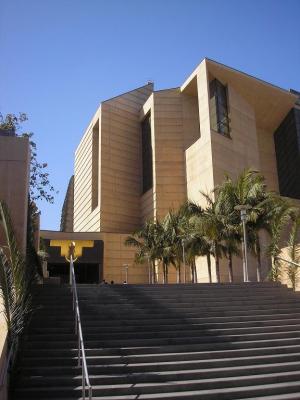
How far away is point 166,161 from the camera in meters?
47.6

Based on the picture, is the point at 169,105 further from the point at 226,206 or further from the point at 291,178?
the point at 226,206

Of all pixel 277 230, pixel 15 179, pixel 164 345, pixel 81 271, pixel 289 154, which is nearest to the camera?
pixel 164 345

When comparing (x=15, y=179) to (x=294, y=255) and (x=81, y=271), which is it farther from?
(x=81, y=271)

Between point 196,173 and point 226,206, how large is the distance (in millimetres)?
20811

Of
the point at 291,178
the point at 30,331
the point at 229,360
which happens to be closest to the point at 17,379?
the point at 30,331

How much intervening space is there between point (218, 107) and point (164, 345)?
34.2m

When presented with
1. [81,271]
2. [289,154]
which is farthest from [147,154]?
[289,154]

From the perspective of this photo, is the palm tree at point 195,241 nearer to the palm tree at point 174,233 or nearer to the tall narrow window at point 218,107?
the palm tree at point 174,233

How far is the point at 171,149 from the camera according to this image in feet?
157

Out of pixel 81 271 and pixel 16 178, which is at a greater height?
pixel 16 178

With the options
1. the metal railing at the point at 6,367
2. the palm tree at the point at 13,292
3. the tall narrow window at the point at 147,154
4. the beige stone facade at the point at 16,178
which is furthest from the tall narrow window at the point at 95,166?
the metal railing at the point at 6,367

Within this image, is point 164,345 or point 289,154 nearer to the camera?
point 164,345

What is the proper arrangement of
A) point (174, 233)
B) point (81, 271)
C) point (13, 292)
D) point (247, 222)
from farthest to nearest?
point (81, 271) < point (174, 233) < point (247, 222) < point (13, 292)

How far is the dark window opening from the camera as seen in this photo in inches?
1832
